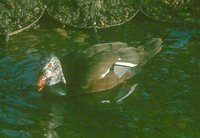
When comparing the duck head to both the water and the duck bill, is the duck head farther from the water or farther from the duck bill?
the water

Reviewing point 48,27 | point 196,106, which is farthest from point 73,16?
point 196,106

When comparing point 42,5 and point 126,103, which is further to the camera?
point 42,5

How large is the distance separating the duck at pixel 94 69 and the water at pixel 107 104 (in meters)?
0.13

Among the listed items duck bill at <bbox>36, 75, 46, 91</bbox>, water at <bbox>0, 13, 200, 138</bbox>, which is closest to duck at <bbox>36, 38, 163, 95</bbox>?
duck bill at <bbox>36, 75, 46, 91</bbox>

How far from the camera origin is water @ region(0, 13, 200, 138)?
6059mm

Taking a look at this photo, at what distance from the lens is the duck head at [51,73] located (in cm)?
657

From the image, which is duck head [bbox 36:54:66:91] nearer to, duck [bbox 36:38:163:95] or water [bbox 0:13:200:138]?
duck [bbox 36:38:163:95]

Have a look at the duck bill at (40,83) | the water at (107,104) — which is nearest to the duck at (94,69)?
the duck bill at (40,83)

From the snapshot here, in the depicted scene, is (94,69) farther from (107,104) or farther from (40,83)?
(40,83)

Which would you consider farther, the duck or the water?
the duck

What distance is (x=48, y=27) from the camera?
7.93 m

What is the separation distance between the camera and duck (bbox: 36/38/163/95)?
21.5 ft

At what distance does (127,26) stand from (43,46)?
112 cm

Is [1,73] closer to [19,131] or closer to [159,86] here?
[19,131]
